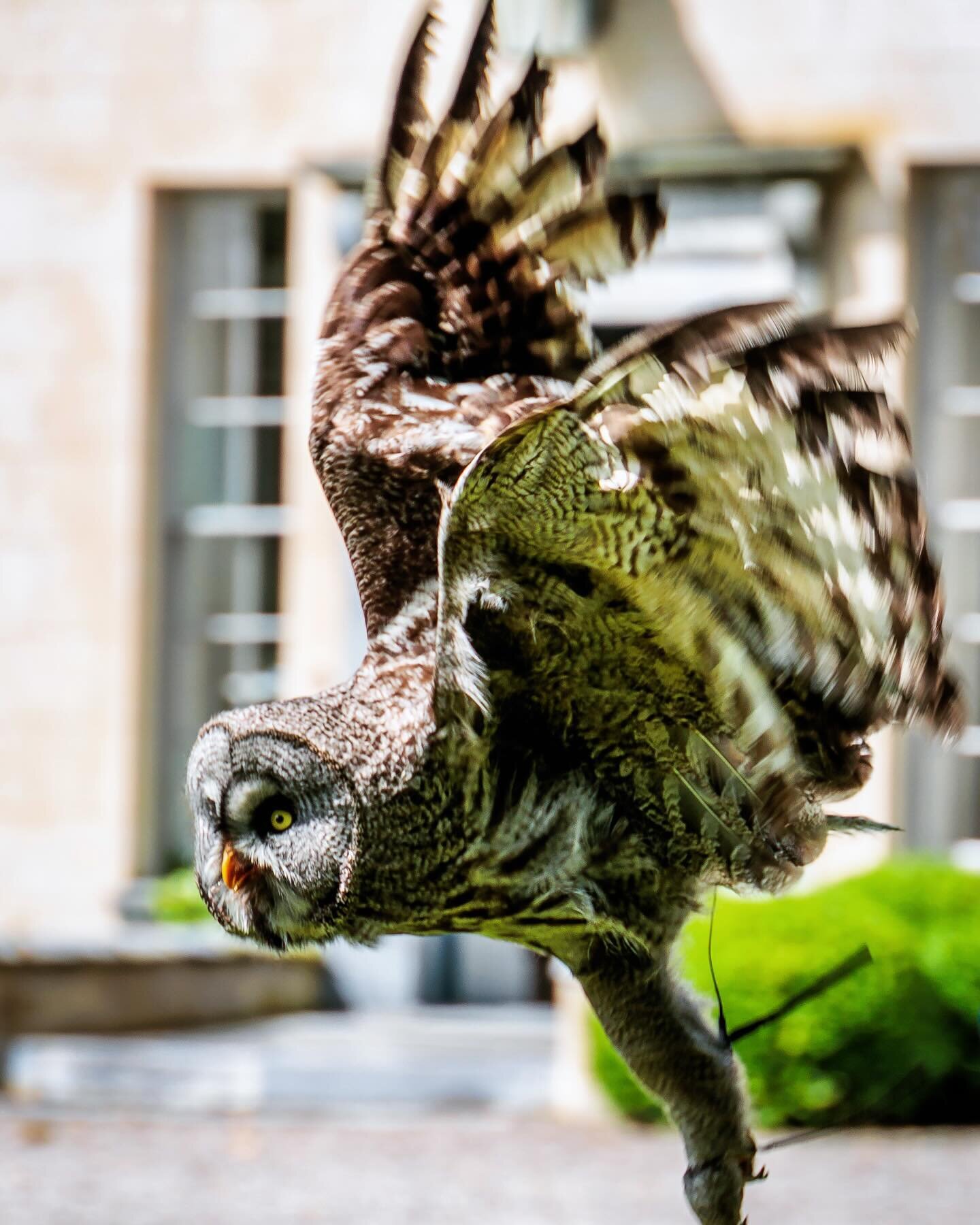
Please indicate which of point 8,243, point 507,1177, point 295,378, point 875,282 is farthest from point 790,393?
point 8,243

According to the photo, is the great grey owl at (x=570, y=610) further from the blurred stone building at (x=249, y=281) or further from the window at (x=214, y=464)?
the window at (x=214, y=464)

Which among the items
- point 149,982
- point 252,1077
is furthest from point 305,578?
point 252,1077

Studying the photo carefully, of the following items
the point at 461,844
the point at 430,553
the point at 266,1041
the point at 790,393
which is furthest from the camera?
the point at 266,1041

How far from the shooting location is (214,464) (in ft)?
34.3

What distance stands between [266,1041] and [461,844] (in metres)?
5.94

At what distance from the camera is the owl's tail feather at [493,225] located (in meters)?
3.84

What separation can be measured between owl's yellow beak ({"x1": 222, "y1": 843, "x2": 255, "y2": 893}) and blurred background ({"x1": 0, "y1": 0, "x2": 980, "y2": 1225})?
3811 mm

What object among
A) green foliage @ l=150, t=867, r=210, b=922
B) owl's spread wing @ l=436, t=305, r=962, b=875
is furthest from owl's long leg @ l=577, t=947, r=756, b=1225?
green foliage @ l=150, t=867, r=210, b=922

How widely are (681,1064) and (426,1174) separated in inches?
160

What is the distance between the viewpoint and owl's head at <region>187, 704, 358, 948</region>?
3475mm

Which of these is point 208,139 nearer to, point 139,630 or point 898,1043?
point 139,630

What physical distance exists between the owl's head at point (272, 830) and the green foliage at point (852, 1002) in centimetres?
431

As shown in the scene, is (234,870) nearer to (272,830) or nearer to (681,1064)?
(272,830)

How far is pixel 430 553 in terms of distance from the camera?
379cm
